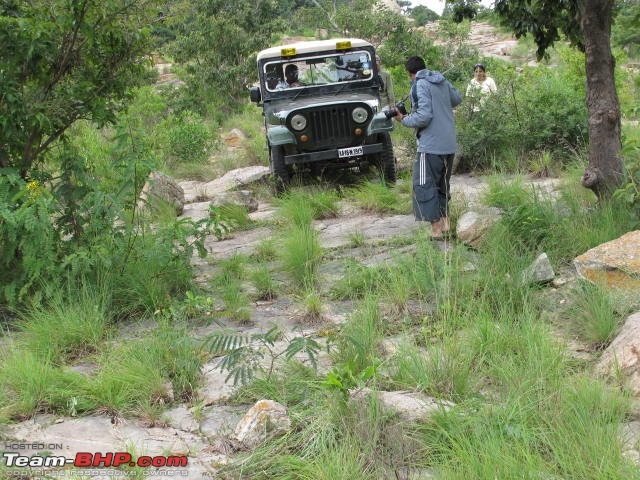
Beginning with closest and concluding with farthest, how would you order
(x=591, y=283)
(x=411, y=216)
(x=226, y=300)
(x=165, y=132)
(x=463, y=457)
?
(x=463, y=457), (x=591, y=283), (x=226, y=300), (x=411, y=216), (x=165, y=132)

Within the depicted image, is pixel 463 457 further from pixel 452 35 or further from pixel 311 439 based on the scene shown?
pixel 452 35

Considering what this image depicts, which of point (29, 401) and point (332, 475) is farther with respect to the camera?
point (29, 401)

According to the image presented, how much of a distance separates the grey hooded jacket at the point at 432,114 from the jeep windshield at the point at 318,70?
339 centimetres

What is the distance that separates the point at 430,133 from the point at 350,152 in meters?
2.73

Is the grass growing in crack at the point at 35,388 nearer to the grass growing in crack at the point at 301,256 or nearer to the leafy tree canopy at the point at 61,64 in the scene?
the leafy tree canopy at the point at 61,64

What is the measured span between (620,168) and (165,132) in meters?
9.08

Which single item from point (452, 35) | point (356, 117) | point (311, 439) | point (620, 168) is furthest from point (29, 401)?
point (452, 35)

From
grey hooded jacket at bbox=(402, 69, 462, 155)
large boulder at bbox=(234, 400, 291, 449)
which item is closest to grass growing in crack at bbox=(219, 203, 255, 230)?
grey hooded jacket at bbox=(402, 69, 462, 155)

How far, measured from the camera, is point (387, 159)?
8297 mm

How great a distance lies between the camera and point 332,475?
7.73 feet

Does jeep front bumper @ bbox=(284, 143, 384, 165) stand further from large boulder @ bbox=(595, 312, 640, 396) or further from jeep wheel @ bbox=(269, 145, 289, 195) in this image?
large boulder @ bbox=(595, 312, 640, 396)

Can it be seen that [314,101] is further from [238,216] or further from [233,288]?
[233,288]

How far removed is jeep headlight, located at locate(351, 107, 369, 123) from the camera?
8.10m

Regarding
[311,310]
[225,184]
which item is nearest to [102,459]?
[311,310]
